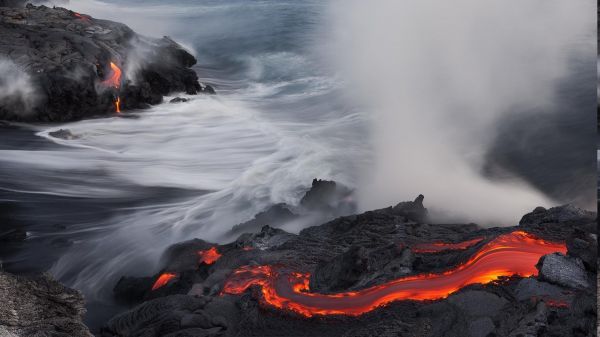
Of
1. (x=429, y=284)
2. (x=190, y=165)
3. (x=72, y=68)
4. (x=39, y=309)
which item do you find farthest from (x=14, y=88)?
(x=429, y=284)

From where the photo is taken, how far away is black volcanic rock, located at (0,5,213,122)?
474 inches

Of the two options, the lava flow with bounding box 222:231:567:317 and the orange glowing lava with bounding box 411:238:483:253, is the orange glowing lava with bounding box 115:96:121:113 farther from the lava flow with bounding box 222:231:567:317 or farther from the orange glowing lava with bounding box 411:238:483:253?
the orange glowing lava with bounding box 411:238:483:253

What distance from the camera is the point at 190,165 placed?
36.7 feet

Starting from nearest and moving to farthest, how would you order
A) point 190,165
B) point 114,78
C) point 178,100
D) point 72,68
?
point 190,165 → point 72,68 → point 114,78 → point 178,100

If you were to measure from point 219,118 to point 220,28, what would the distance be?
12.2 m

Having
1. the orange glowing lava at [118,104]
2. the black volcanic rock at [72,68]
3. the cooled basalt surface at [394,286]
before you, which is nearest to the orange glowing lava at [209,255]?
the cooled basalt surface at [394,286]

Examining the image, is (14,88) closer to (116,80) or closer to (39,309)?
(116,80)

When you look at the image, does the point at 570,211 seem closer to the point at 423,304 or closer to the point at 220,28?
the point at 423,304

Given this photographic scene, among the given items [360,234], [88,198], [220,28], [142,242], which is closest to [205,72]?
A: [220,28]

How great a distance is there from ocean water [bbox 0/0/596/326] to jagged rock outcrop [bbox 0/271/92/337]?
748 mm

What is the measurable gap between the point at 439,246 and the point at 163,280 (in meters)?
2.97

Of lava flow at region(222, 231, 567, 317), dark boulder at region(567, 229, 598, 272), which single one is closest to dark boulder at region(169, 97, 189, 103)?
lava flow at region(222, 231, 567, 317)

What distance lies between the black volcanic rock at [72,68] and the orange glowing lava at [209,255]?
7531 mm

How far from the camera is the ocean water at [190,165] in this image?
303 inches
